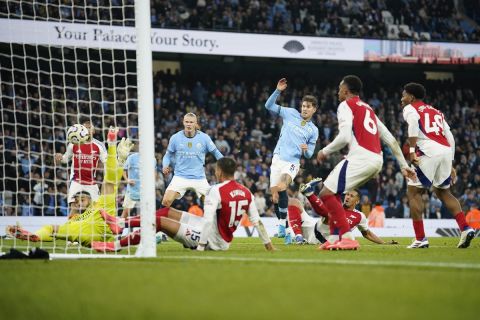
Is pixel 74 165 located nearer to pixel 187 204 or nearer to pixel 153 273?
pixel 153 273

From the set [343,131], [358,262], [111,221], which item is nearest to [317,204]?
[343,131]

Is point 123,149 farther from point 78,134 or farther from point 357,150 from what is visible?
point 357,150

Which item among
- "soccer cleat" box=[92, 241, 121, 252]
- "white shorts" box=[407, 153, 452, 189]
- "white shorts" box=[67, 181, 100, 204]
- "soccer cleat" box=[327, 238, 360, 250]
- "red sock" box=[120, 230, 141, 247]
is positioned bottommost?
"soccer cleat" box=[327, 238, 360, 250]

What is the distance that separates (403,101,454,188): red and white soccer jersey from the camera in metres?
12.0

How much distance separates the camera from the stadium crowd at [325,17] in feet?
98.3

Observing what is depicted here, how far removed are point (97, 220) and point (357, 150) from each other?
3.37m

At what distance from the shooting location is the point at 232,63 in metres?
34.0

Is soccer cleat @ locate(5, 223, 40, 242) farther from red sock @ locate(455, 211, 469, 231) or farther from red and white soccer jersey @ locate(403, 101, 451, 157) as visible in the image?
red sock @ locate(455, 211, 469, 231)

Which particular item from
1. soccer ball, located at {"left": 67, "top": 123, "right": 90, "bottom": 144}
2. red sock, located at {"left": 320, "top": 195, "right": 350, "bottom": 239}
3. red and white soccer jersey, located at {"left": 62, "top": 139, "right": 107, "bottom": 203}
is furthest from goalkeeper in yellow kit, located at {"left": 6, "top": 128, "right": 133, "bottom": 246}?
red sock, located at {"left": 320, "top": 195, "right": 350, "bottom": 239}

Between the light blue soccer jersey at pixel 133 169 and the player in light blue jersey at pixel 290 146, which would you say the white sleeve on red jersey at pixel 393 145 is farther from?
the light blue soccer jersey at pixel 133 169

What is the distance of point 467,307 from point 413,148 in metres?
6.86

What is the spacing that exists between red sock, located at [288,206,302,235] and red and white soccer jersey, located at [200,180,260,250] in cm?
343

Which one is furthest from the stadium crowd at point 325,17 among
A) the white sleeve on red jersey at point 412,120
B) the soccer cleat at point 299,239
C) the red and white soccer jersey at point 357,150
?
the red and white soccer jersey at point 357,150

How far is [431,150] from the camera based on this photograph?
1200 cm
